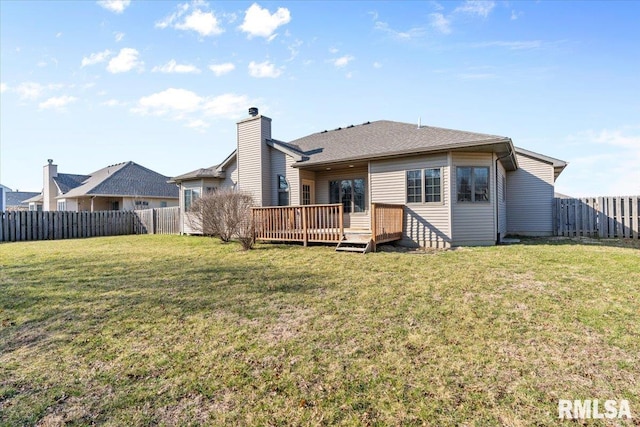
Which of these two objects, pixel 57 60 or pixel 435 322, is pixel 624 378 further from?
pixel 57 60

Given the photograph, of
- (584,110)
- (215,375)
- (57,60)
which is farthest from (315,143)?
(215,375)

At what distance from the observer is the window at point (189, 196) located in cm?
1595

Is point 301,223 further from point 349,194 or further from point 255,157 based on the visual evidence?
point 255,157

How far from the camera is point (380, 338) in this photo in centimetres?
357

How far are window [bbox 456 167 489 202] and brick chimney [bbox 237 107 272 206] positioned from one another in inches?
305

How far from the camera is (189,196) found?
644 inches

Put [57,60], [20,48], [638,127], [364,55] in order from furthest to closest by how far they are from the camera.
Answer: [638,127] < [364,55] < [57,60] < [20,48]

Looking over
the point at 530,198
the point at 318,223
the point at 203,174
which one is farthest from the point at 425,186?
the point at 203,174

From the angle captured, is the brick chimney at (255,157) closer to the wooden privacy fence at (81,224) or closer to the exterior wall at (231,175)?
the exterior wall at (231,175)

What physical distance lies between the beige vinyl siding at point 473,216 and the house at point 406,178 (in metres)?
0.03

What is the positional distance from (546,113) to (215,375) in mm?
16680

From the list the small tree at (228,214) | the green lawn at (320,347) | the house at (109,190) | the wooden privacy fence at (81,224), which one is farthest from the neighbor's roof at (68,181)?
the green lawn at (320,347)

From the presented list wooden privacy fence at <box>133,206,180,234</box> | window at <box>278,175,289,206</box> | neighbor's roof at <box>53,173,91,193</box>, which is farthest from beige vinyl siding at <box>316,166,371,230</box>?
neighbor's roof at <box>53,173,91,193</box>

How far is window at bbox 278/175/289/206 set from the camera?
1377cm
